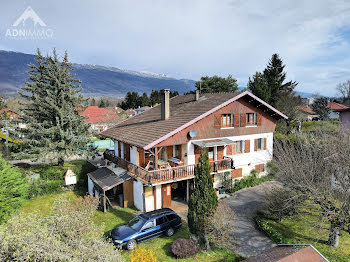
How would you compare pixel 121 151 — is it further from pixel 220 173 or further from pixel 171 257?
pixel 171 257

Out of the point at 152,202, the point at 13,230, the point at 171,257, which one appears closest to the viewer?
the point at 13,230

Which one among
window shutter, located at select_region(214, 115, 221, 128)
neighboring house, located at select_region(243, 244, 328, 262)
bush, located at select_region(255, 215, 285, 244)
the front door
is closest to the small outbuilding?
the front door

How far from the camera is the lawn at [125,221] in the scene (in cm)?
1205

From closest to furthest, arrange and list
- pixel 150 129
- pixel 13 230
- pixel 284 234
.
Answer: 1. pixel 13 230
2. pixel 284 234
3. pixel 150 129

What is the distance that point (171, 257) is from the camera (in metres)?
12.1

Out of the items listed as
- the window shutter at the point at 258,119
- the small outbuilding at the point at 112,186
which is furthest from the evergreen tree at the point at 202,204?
the window shutter at the point at 258,119

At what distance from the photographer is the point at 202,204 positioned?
1228 centimetres

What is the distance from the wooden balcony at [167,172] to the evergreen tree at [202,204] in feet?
14.0

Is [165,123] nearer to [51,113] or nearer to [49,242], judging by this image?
[51,113]

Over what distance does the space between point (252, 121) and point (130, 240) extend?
51.3 ft

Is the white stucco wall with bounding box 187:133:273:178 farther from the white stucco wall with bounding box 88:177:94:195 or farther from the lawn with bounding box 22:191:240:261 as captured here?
the white stucco wall with bounding box 88:177:94:195

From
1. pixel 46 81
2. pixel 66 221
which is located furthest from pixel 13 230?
pixel 46 81

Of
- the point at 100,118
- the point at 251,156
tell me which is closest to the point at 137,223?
the point at 251,156

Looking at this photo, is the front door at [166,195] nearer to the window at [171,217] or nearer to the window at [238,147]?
the window at [171,217]
